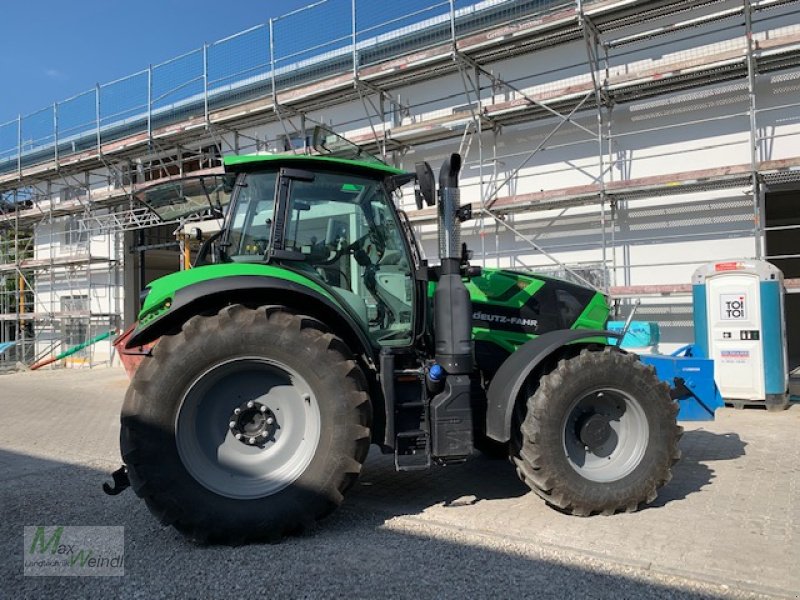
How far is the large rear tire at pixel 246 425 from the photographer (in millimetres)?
3506

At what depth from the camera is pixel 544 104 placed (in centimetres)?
1021

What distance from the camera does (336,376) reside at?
3729 millimetres

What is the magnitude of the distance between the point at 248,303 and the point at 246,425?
77 centimetres

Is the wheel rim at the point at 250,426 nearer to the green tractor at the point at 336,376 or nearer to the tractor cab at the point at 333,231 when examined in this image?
the green tractor at the point at 336,376

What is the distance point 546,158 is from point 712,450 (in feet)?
20.7

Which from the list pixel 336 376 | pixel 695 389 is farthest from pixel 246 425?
pixel 695 389

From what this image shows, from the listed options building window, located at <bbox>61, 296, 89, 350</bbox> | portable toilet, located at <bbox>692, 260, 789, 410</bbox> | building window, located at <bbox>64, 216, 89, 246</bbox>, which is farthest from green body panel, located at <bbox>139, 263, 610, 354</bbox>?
building window, located at <bbox>64, 216, 89, 246</bbox>

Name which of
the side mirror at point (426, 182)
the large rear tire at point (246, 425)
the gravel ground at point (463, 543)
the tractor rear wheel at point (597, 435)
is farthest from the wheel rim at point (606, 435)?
the side mirror at point (426, 182)

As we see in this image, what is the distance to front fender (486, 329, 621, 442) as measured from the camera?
402cm

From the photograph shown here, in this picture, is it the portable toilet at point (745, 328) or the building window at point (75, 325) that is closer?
the portable toilet at point (745, 328)

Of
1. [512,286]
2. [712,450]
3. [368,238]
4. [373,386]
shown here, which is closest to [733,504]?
[712,450]

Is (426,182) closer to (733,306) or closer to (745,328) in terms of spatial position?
(733,306)

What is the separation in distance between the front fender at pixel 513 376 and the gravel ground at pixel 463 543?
25.6 inches

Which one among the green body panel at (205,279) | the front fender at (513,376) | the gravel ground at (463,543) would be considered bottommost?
the gravel ground at (463,543)
